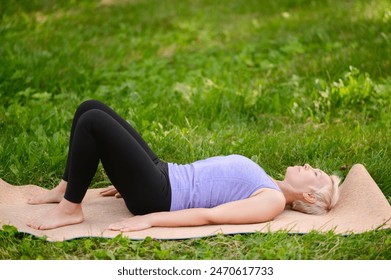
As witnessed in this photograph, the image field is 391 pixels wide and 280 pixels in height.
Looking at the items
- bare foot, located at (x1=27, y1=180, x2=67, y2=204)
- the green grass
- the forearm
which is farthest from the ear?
bare foot, located at (x1=27, y1=180, x2=67, y2=204)

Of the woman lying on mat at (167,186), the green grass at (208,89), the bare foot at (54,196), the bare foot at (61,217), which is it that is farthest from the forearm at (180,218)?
the bare foot at (54,196)

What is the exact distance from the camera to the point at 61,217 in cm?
378

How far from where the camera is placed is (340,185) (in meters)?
4.43

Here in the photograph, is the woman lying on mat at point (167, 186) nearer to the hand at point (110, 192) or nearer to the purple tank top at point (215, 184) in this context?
the purple tank top at point (215, 184)

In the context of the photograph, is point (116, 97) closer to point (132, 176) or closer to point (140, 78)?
point (140, 78)

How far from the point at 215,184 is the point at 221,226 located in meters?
0.26

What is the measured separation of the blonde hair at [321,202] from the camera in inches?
159

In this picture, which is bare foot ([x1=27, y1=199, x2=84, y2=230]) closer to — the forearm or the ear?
the forearm

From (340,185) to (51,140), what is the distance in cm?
203

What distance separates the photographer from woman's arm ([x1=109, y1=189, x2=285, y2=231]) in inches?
147

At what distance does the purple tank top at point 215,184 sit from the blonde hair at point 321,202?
0.27 meters

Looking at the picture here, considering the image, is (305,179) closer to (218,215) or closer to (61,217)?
(218,215)

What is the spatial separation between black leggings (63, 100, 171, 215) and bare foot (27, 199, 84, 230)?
50mm
